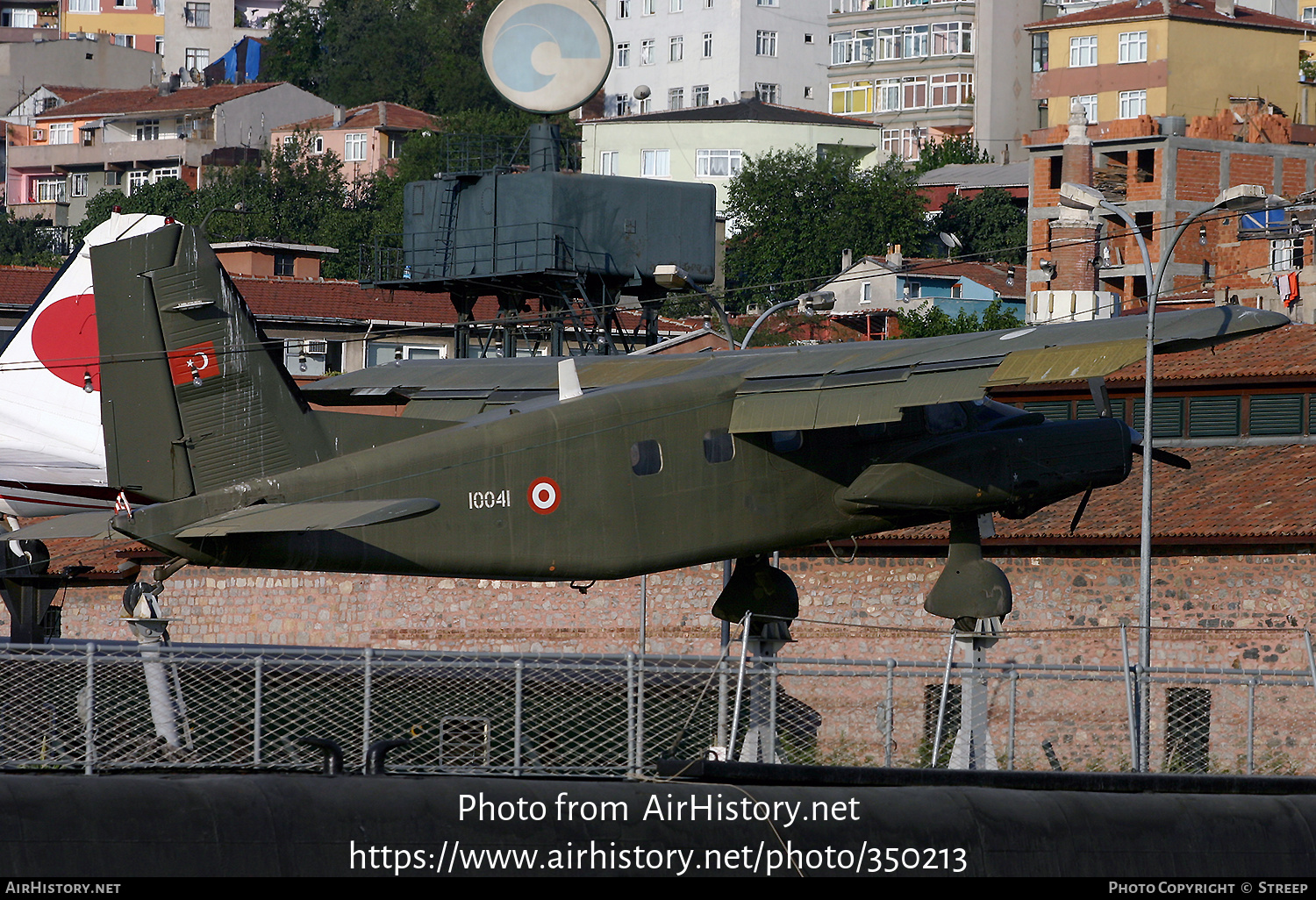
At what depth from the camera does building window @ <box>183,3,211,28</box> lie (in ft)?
A: 593

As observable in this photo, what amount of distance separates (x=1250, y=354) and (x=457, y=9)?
136 m

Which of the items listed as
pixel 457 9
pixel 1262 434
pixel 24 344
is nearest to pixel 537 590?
pixel 24 344

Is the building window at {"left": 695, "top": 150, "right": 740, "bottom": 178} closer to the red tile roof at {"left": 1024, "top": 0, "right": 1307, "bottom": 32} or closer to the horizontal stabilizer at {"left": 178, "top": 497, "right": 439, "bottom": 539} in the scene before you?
the red tile roof at {"left": 1024, "top": 0, "right": 1307, "bottom": 32}

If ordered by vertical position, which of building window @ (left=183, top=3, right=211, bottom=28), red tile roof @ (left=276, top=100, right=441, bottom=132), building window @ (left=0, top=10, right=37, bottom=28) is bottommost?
red tile roof @ (left=276, top=100, right=441, bottom=132)

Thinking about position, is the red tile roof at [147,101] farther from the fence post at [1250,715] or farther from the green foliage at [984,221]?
the fence post at [1250,715]

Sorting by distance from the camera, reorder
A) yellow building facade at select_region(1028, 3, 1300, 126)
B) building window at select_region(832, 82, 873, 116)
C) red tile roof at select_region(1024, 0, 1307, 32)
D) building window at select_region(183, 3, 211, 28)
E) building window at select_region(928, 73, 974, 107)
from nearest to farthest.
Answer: yellow building facade at select_region(1028, 3, 1300, 126)
red tile roof at select_region(1024, 0, 1307, 32)
building window at select_region(928, 73, 974, 107)
building window at select_region(832, 82, 873, 116)
building window at select_region(183, 3, 211, 28)

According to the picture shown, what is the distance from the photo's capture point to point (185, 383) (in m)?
22.7

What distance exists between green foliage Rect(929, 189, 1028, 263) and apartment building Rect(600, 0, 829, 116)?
2783 centimetres

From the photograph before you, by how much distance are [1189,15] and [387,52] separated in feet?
269

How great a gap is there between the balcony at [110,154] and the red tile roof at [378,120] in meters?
8.49

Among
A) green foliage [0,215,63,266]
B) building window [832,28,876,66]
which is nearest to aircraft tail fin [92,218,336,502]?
green foliage [0,215,63,266]

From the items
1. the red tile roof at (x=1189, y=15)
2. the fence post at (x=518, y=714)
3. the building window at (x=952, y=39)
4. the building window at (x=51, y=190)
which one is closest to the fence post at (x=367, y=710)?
→ the fence post at (x=518, y=714)

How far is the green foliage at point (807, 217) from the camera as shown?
11756 cm
